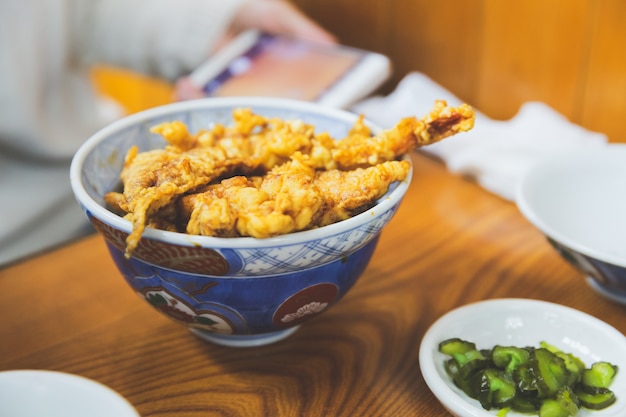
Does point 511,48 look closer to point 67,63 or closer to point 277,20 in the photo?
point 277,20

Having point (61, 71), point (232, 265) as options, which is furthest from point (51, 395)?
point (61, 71)

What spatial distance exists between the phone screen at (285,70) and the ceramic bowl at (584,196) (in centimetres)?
51

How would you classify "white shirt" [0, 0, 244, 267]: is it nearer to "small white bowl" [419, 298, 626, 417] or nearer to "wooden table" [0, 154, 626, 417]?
"wooden table" [0, 154, 626, 417]

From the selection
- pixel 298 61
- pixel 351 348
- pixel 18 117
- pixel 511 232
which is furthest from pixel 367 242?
pixel 18 117

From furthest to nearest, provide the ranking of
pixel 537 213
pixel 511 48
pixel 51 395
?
pixel 511 48 → pixel 537 213 → pixel 51 395

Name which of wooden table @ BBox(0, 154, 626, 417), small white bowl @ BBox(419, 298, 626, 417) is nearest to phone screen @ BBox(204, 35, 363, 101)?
wooden table @ BBox(0, 154, 626, 417)

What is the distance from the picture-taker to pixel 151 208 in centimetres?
59

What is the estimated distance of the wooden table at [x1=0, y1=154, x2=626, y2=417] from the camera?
0.67 m

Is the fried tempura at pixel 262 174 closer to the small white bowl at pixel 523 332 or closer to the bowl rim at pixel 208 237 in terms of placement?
the bowl rim at pixel 208 237

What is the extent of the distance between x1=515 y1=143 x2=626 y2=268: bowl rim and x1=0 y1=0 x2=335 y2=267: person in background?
723 millimetres

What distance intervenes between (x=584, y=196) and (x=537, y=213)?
13cm

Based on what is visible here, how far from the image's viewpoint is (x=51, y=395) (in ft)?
1.80

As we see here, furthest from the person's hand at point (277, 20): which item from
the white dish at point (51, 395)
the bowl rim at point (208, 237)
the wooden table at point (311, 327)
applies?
the white dish at point (51, 395)

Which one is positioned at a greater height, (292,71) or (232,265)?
(232,265)
